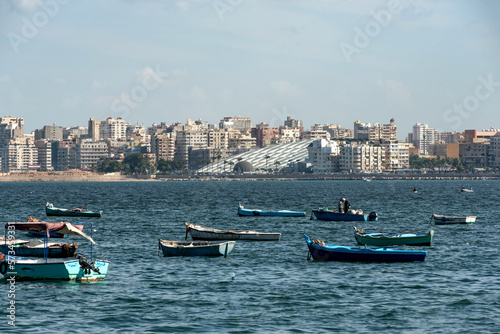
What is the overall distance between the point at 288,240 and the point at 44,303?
2893cm

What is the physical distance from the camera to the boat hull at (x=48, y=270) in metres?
38.7

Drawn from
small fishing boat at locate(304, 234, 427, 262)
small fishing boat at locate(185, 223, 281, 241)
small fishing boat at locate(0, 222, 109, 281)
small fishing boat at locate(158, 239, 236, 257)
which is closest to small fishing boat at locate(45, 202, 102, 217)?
small fishing boat at locate(185, 223, 281, 241)

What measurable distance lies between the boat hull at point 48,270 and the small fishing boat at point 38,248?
2.33 m

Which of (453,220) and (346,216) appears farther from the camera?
(346,216)

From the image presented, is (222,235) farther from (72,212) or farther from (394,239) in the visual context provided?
(72,212)

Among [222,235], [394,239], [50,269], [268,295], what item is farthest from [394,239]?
[50,269]

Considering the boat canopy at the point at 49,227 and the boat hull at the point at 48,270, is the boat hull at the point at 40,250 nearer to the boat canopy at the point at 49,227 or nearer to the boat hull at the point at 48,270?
the boat canopy at the point at 49,227

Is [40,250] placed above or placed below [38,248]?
below

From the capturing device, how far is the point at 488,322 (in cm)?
3131

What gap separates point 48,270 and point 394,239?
85.1ft

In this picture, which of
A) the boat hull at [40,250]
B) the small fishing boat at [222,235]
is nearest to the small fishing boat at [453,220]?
the small fishing boat at [222,235]

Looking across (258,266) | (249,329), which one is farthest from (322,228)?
(249,329)

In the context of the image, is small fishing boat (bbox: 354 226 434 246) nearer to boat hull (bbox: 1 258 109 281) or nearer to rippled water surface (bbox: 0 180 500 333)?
rippled water surface (bbox: 0 180 500 333)

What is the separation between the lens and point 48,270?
3881cm
